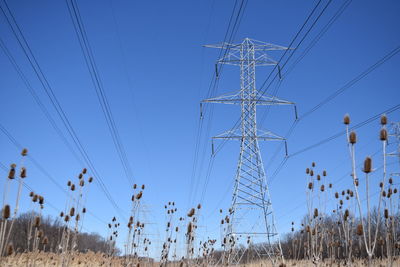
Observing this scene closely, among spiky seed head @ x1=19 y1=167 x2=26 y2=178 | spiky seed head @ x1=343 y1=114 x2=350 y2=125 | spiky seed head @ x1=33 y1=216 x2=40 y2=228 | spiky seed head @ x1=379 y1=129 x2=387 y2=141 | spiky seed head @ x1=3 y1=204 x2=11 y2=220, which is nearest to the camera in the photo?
spiky seed head @ x1=379 y1=129 x2=387 y2=141

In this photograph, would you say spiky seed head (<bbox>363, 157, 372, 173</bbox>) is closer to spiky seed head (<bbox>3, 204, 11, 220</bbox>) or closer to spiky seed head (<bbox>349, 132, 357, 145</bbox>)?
spiky seed head (<bbox>349, 132, 357, 145</bbox>)

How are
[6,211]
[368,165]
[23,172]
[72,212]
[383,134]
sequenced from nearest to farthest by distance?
[368,165], [383,134], [6,211], [23,172], [72,212]

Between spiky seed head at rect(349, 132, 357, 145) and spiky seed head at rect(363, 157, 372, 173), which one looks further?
spiky seed head at rect(349, 132, 357, 145)

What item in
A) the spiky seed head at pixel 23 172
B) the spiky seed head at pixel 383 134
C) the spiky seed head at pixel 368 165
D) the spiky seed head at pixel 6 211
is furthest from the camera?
the spiky seed head at pixel 23 172

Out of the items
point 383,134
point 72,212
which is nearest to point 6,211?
point 72,212

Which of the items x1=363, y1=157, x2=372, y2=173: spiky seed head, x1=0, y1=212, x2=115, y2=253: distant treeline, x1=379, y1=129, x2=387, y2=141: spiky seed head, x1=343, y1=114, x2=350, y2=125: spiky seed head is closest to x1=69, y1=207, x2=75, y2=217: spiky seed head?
x1=0, y1=212, x2=115, y2=253: distant treeline

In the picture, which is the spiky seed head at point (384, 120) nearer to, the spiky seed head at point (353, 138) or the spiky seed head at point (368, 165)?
the spiky seed head at point (353, 138)

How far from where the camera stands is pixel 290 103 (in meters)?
16.6

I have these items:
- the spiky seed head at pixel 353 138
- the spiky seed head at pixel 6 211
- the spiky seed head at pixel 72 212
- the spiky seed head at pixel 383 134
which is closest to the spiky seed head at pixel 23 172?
the spiky seed head at pixel 6 211

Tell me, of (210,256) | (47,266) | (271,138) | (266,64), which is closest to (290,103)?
(271,138)

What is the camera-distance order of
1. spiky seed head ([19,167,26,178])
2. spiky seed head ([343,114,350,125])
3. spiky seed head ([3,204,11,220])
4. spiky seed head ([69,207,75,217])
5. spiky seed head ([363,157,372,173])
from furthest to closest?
spiky seed head ([69,207,75,217]) → spiky seed head ([19,167,26,178]) → spiky seed head ([3,204,11,220]) → spiky seed head ([343,114,350,125]) → spiky seed head ([363,157,372,173])

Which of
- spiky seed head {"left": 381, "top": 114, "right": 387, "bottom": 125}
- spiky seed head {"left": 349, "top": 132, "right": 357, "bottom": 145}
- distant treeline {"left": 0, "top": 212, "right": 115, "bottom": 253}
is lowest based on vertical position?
distant treeline {"left": 0, "top": 212, "right": 115, "bottom": 253}

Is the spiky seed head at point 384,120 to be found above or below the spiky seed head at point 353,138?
above

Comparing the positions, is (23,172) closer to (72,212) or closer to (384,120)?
(72,212)
